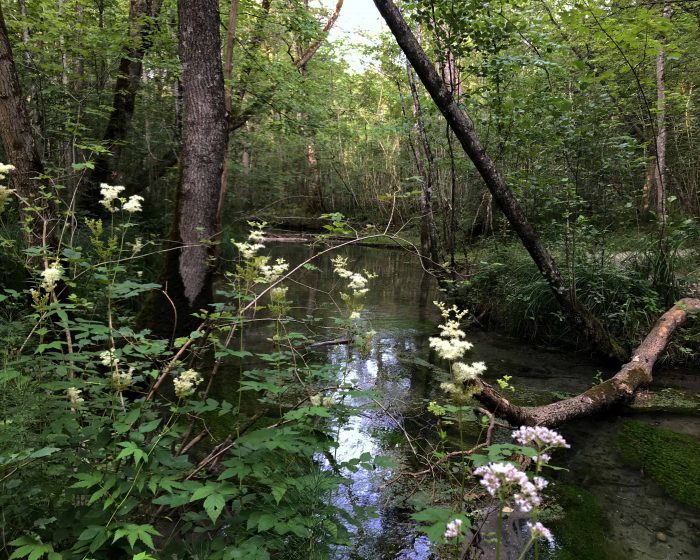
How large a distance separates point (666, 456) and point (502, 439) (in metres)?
1.32

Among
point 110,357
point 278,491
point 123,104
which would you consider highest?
point 123,104

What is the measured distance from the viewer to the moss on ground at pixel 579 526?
246 centimetres

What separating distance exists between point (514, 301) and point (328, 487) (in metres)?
5.36

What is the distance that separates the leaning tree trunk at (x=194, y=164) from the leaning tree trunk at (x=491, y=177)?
1703 mm

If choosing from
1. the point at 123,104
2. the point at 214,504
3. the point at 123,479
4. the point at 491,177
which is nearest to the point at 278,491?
the point at 214,504

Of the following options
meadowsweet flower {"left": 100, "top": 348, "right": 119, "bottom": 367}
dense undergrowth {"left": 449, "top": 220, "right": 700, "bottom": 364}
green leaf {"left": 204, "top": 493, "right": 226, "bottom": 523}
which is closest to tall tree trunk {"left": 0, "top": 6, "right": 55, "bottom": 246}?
meadowsweet flower {"left": 100, "top": 348, "right": 119, "bottom": 367}

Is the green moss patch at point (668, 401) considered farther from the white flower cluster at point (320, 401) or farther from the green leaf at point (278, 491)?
the green leaf at point (278, 491)

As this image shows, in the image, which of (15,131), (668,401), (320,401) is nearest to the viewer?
(320,401)

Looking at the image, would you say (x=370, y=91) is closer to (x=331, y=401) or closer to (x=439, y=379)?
(x=439, y=379)

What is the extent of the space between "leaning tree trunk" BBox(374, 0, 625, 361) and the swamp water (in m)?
0.55

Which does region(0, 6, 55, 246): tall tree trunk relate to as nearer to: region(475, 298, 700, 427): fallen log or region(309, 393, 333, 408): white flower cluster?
region(309, 393, 333, 408): white flower cluster

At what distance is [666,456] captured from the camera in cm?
349

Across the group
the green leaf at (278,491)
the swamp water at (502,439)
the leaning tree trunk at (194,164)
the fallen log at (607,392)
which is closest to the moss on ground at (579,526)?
the swamp water at (502,439)

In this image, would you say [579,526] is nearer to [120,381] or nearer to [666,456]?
[666,456]
